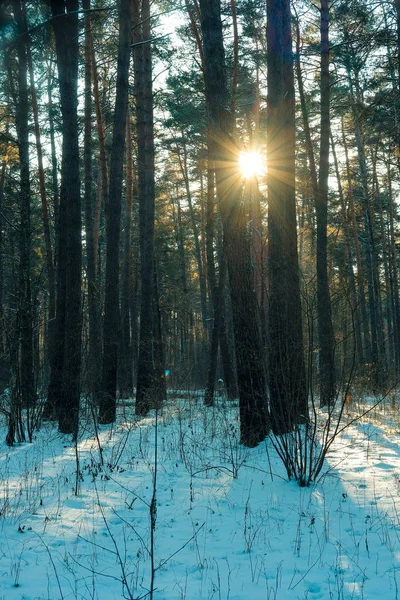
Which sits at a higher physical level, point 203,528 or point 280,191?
point 280,191

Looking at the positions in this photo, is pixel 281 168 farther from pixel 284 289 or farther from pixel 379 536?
pixel 379 536

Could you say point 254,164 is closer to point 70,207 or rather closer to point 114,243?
point 114,243

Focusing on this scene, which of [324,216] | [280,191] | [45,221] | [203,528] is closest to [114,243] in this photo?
[280,191]

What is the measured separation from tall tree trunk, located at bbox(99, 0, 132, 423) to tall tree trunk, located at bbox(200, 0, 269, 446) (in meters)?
3.88

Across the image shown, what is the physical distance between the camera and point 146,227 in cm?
1180

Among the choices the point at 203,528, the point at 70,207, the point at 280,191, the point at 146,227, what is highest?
the point at 146,227

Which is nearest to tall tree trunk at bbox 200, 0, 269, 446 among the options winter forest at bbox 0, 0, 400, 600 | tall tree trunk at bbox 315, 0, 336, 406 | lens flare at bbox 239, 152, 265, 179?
winter forest at bbox 0, 0, 400, 600

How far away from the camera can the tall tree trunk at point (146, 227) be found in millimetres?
11211

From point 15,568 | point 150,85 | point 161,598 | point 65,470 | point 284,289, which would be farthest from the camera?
point 150,85

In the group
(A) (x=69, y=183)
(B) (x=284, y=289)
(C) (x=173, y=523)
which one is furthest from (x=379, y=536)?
(A) (x=69, y=183)

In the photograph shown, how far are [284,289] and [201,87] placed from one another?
9889 mm

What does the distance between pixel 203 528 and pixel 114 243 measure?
7.35 meters

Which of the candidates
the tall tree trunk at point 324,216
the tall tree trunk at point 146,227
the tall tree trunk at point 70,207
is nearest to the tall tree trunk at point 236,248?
the tall tree trunk at point 70,207

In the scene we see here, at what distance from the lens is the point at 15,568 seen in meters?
3.29
